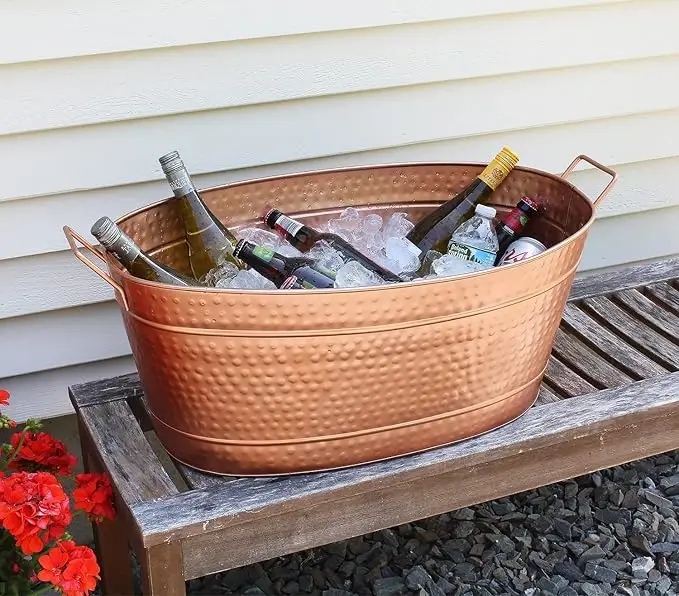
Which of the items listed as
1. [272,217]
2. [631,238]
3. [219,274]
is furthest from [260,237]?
[631,238]

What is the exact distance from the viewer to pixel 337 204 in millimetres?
1915

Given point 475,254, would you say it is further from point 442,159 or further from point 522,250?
point 442,159

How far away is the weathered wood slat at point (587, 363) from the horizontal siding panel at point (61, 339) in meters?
1.02

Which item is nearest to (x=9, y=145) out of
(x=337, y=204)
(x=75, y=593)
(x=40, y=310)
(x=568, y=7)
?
(x=40, y=310)

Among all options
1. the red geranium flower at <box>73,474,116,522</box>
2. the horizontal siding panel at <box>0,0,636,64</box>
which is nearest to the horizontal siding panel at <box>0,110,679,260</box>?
the horizontal siding panel at <box>0,0,636,64</box>

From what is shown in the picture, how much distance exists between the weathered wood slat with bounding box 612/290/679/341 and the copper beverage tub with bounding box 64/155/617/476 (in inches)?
21.2

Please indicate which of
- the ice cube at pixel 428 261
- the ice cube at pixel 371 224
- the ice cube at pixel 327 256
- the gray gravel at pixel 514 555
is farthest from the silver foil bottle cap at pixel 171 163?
the gray gravel at pixel 514 555

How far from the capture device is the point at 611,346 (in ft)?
6.58

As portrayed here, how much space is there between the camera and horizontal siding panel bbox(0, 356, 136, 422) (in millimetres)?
2105

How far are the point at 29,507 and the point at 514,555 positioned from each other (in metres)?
1.20

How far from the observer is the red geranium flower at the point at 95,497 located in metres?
1.59

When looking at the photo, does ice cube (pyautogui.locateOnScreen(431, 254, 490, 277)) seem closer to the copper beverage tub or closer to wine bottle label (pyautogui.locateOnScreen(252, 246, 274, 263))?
the copper beverage tub

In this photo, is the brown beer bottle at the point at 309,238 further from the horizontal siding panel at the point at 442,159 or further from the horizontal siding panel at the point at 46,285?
the horizontal siding panel at the point at 46,285

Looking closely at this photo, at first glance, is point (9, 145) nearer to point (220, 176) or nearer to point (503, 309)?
point (220, 176)
